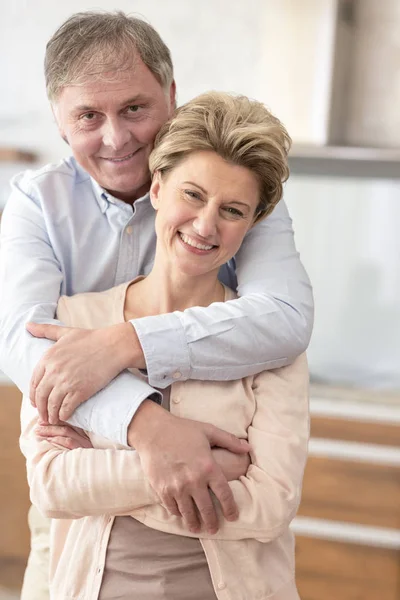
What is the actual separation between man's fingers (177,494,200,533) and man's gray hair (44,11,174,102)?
0.80 metres

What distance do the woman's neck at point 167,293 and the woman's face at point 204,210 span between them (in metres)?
0.04

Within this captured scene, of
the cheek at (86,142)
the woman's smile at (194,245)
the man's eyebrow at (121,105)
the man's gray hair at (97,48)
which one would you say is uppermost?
the man's gray hair at (97,48)

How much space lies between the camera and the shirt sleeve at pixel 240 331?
55.7 inches

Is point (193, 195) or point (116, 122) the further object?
point (116, 122)

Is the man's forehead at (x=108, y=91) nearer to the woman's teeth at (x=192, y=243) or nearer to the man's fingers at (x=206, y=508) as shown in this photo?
the woman's teeth at (x=192, y=243)

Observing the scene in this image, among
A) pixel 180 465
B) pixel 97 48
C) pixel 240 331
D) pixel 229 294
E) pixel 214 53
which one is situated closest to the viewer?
pixel 180 465

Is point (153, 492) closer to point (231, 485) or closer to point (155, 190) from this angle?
point (231, 485)

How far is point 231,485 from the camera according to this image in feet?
4.61

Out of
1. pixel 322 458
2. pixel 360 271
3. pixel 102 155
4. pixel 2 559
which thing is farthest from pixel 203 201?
pixel 2 559

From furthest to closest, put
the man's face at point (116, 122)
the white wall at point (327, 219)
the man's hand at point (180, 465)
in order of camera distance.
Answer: the white wall at point (327, 219) < the man's face at point (116, 122) < the man's hand at point (180, 465)

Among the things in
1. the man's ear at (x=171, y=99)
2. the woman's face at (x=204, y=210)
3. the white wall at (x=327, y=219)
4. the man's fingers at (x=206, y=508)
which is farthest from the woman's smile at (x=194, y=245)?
the white wall at (x=327, y=219)

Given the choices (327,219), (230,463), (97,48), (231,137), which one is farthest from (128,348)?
(327,219)

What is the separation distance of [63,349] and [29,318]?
0.12m

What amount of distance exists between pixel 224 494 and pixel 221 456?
7 centimetres
